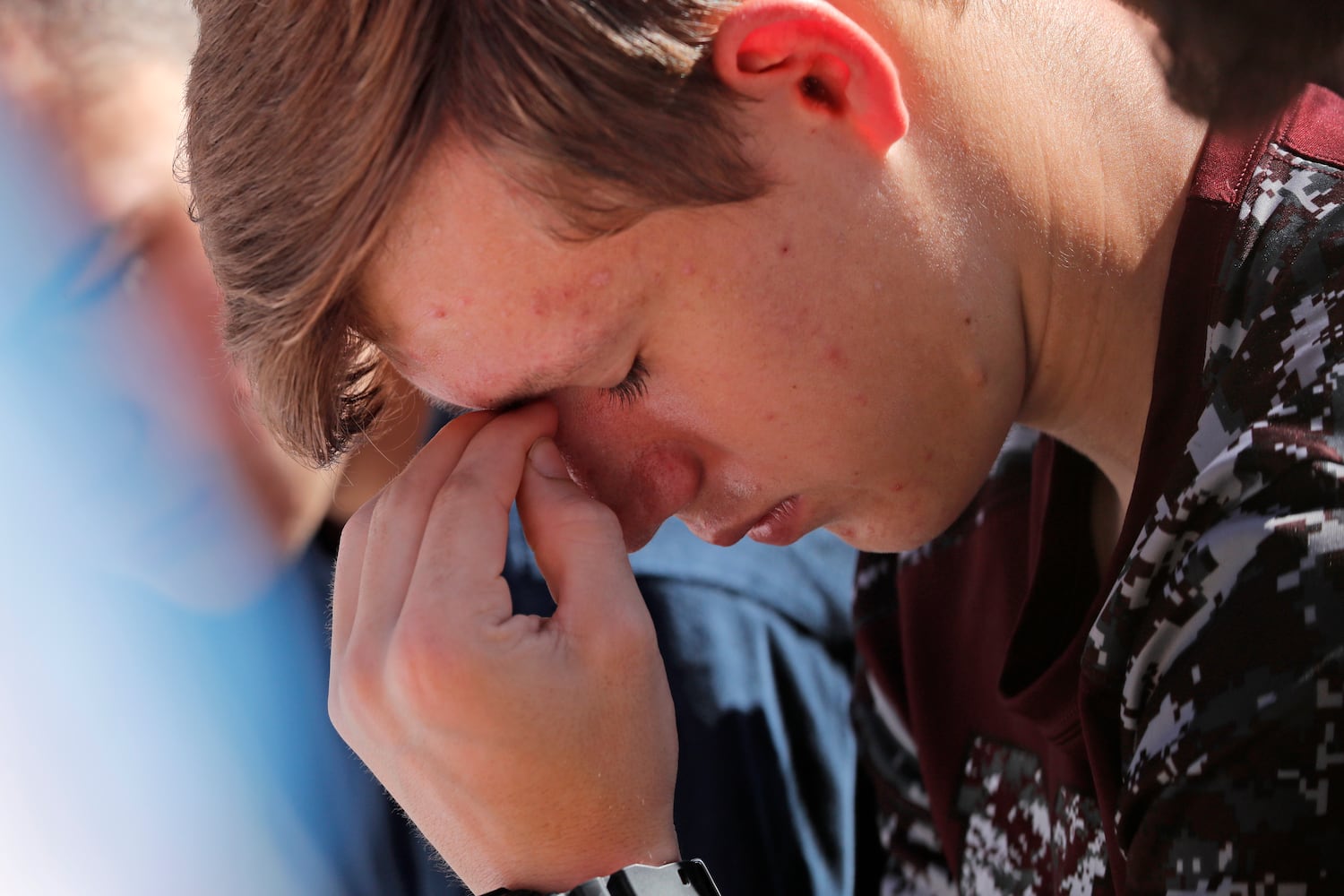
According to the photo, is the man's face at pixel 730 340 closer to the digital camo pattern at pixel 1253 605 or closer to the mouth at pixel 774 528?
the mouth at pixel 774 528

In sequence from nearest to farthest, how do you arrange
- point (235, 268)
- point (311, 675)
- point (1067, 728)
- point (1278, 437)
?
point (1278, 437)
point (235, 268)
point (1067, 728)
point (311, 675)

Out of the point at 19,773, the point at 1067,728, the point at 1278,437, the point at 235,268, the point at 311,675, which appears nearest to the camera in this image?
the point at 1278,437

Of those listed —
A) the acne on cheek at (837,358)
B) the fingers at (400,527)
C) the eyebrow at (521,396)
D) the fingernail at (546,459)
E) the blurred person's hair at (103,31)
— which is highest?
the blurred person's hair at (103,31)

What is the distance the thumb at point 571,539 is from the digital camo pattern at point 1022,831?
354 mm

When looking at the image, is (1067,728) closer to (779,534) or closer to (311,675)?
(779,534)

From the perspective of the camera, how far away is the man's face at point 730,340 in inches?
26.4

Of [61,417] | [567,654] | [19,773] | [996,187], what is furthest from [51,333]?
[996,187]

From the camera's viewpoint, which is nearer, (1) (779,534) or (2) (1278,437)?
(2) (1278,437)

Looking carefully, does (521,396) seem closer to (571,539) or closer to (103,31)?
(571,539)

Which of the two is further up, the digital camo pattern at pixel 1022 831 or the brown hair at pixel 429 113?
the brown hair at pixel 429 113

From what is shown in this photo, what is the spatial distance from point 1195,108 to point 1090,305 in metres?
0.18

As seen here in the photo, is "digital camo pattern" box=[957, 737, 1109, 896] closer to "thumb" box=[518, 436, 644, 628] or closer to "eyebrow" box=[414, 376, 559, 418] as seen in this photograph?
"thumb" box=[518, 436, 644, 628]

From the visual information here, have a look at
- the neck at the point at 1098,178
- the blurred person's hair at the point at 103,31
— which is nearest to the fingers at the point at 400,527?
the neck at the point at 1098,178

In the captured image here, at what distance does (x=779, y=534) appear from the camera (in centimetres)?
84
